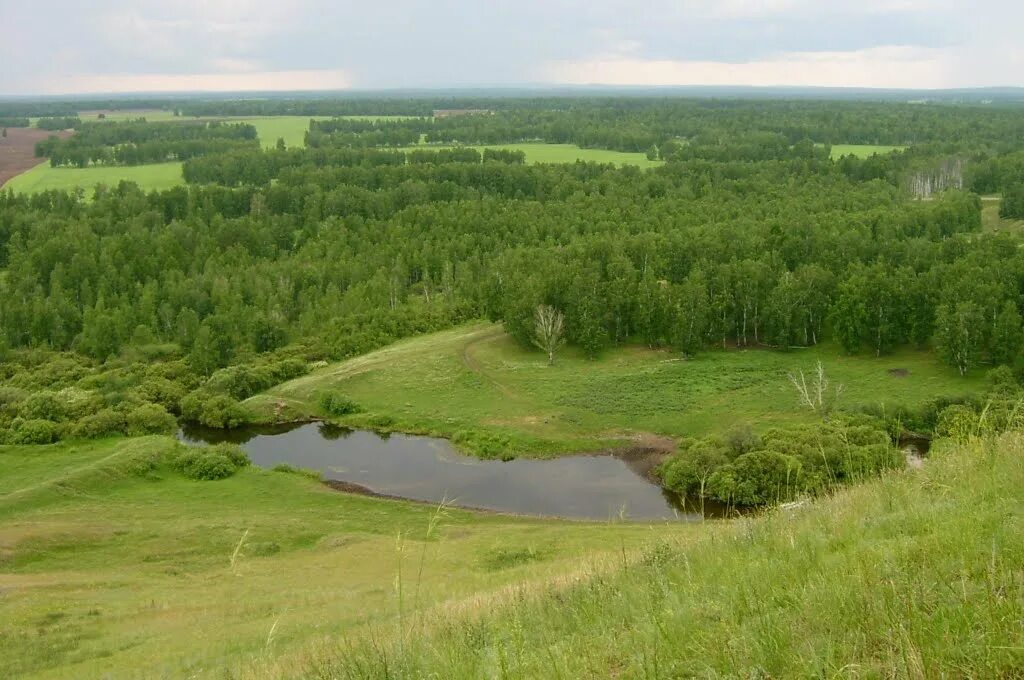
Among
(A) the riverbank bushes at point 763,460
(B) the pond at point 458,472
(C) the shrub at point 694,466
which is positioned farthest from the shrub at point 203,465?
(C) the shrub at point 694,466

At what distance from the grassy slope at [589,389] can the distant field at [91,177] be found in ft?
332

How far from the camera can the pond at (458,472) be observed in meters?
41.3

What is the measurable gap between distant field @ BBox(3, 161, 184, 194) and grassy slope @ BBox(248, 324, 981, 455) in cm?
10128

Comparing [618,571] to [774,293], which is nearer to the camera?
[618,571]

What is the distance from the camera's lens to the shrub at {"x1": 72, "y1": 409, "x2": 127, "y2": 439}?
167 feet

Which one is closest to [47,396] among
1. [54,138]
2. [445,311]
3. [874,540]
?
[445,311]

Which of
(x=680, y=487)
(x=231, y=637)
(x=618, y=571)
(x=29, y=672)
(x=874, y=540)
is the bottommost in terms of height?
(x=680, y=487)

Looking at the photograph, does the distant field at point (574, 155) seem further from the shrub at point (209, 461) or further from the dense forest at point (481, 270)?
the shrub at point (209, 461)

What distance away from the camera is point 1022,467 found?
1102 cm

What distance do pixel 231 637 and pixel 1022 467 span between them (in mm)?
17091

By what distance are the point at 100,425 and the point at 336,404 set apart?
1489 cm

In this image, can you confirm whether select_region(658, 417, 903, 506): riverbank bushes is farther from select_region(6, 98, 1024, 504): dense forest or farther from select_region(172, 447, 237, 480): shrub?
select_region(172, 447, 237, 480): shrub

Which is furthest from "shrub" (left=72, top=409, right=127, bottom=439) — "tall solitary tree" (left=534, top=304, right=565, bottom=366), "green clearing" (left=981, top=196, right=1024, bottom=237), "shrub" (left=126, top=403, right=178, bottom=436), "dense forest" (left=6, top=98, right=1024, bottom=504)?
"green clearing" (left=981, top=196, right=1024, bottom=237)

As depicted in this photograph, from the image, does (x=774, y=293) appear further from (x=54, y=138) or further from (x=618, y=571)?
(x=54, y=138)
